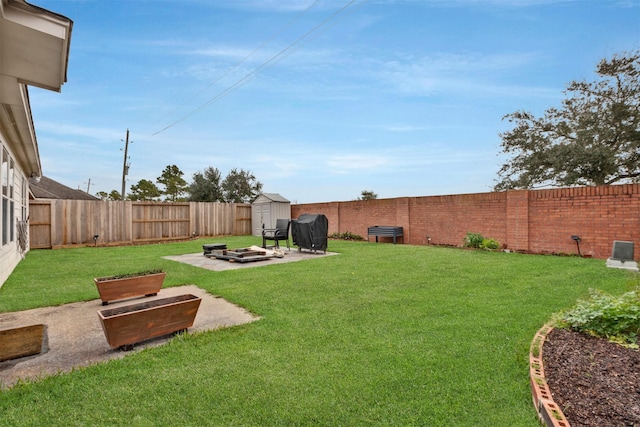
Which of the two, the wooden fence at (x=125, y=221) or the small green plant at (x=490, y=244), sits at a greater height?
the wooden fence at (x=125, y=221)

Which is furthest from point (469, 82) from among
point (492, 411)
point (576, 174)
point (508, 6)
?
point (492, 411)

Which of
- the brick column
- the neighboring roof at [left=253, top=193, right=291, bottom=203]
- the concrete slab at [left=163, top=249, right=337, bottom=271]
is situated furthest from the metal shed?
the brick column

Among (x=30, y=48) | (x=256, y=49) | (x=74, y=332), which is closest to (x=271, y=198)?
(x=256, y=49)

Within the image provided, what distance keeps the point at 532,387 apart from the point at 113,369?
121 inches

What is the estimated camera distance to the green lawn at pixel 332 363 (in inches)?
76.4

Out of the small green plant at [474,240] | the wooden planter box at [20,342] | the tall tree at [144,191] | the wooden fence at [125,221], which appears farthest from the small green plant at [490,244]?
the tall tree at [144,191]

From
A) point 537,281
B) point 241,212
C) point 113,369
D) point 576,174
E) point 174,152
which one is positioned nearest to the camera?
point 113,369

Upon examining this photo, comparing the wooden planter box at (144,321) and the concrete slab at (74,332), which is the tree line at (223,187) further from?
the wooden planter box at (144,321)

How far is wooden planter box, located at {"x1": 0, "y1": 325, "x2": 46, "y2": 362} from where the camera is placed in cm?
272

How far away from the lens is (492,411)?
1.94 meters

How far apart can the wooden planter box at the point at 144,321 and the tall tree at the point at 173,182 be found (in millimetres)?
30699

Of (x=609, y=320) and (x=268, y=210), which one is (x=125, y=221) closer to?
(x=268, y=210)

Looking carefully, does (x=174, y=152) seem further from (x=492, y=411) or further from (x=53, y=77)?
(x=492, y=411)

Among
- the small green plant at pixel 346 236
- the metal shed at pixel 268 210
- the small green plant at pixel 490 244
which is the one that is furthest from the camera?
the metal shed at pixel 268 210
